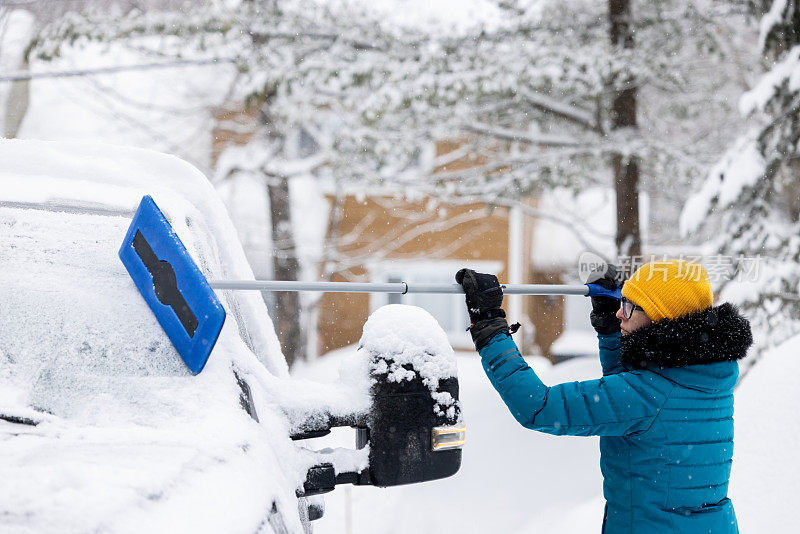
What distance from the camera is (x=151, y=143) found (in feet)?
38.7

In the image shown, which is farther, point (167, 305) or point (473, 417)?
point (473, 417)

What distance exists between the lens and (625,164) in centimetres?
761

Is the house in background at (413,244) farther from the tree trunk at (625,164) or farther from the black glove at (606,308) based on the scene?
the black glove at (606,308)

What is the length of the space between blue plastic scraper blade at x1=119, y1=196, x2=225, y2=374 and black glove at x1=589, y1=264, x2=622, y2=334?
1.57m

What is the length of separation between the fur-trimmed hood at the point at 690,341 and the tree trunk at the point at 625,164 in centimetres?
556

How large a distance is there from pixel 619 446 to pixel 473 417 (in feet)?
18.5

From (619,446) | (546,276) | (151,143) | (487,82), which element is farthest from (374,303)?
(619,446)

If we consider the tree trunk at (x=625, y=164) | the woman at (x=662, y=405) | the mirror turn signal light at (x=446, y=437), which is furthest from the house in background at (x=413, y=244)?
the mirror turn signal light at (x=446, y=437)

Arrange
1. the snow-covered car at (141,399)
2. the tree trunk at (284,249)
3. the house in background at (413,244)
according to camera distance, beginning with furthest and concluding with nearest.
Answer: the house in background at (413,244) < the tree trunk at (284,249) < the snow-covered car at (141,399)

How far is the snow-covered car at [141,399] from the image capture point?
4.15ft

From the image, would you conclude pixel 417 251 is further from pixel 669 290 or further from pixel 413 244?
pixel 669 290

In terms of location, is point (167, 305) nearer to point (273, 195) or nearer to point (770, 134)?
point (770, 134)

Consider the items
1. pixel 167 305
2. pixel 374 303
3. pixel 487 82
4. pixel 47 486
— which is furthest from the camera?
pixel 374 303

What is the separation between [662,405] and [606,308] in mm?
770
